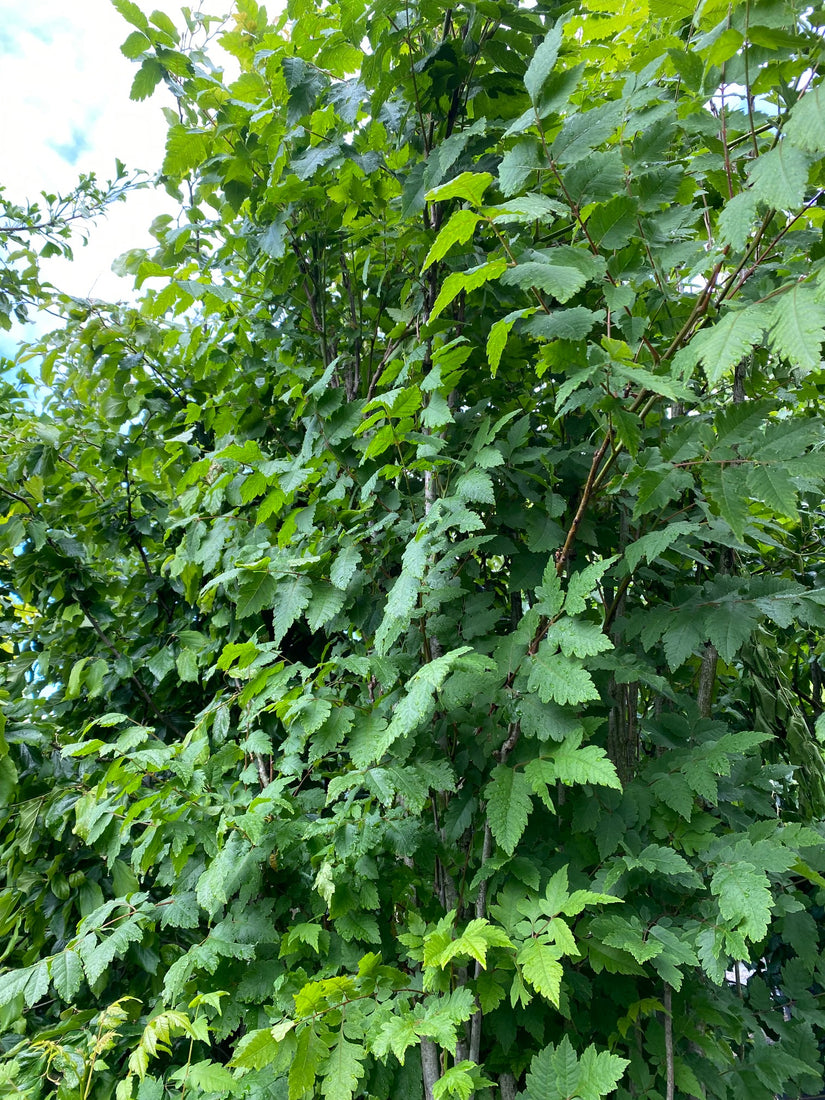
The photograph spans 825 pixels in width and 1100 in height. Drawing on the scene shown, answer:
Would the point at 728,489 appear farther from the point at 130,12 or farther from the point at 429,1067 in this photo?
the point at 130,12

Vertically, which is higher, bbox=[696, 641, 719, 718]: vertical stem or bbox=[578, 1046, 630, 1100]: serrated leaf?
bbox=[696, 641, 719, 718]: vertical stem

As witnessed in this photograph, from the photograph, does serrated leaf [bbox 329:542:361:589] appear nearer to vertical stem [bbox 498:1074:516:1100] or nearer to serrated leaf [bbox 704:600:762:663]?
serrated leaf [bbox 704:600:762:663]

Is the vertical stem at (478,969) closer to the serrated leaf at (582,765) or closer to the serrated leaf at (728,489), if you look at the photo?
the serrated leaf at (582,765)

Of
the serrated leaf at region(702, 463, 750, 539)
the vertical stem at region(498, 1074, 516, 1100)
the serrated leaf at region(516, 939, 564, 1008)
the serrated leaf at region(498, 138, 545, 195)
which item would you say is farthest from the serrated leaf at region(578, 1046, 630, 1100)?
the serrated leaf at region(498, 138, 545, 195)

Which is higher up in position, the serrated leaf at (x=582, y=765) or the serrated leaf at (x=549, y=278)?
the serrated leaf at (x=549, y=278)

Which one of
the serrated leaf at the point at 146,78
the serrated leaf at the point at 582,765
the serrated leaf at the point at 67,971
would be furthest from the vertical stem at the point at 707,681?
the serrated leaf at the point at 146,78

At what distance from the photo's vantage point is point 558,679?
0.98 metres

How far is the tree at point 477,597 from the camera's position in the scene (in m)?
0.94

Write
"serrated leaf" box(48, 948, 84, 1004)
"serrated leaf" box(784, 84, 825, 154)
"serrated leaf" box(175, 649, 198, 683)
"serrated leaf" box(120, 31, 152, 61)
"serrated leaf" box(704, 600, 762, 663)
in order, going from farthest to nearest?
"serrated leaf" box(175, 649, 198, 683)
"serrated leaf" box(120, 31, 152, 61)
"serrated leaf" box(48, 948, 84, 1004)
"serrated leaf" box(704, 600, 762, 663)
"serrated leaf" box(784, 84, 825, 154)

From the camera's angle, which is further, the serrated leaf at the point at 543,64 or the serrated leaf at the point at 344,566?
the serrated leaf at the point at 344,566

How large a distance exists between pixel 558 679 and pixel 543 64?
76 centimetres

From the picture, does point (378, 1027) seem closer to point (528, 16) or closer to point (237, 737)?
point (237, 737)

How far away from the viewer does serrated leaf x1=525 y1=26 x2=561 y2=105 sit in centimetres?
88

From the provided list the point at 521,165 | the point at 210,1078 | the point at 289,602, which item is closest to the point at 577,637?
the point at 289,602
